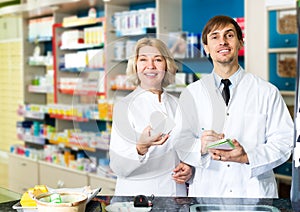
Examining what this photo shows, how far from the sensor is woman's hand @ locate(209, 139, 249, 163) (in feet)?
6.76

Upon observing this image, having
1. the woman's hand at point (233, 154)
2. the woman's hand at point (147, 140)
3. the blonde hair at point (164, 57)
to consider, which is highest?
the blonde hair at point (164, 57)

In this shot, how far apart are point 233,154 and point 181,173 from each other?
27cm

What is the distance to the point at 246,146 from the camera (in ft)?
7.32

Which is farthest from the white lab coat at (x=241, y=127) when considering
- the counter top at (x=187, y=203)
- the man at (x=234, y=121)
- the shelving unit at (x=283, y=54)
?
the shelving unit at (x=283, y=54)

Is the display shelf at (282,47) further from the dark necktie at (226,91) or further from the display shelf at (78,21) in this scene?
the display shelf at (78,21)

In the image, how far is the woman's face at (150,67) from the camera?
1.96 meters

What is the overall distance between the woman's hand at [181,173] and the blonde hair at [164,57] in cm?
41

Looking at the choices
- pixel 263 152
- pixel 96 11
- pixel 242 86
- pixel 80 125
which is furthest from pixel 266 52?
Answer: pixel 96 11

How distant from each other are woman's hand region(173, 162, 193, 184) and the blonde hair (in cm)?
41

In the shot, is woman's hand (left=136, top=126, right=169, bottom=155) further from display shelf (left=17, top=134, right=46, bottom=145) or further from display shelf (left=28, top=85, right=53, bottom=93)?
display shelf (left=17, top=134, right=46, bottom=145)

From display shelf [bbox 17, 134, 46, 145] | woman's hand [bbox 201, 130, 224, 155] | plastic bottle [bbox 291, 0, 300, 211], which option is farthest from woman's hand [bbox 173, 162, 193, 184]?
display shelf [bbox 17, 134, 46, 145]

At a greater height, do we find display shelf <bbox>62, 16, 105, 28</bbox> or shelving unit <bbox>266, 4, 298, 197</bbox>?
display shelf <bbox>62, 16, 105, 28</bbox>

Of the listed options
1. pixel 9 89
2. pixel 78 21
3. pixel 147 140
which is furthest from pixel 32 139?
pixel 147 140

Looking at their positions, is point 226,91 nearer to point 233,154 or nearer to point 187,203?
point 233,154
